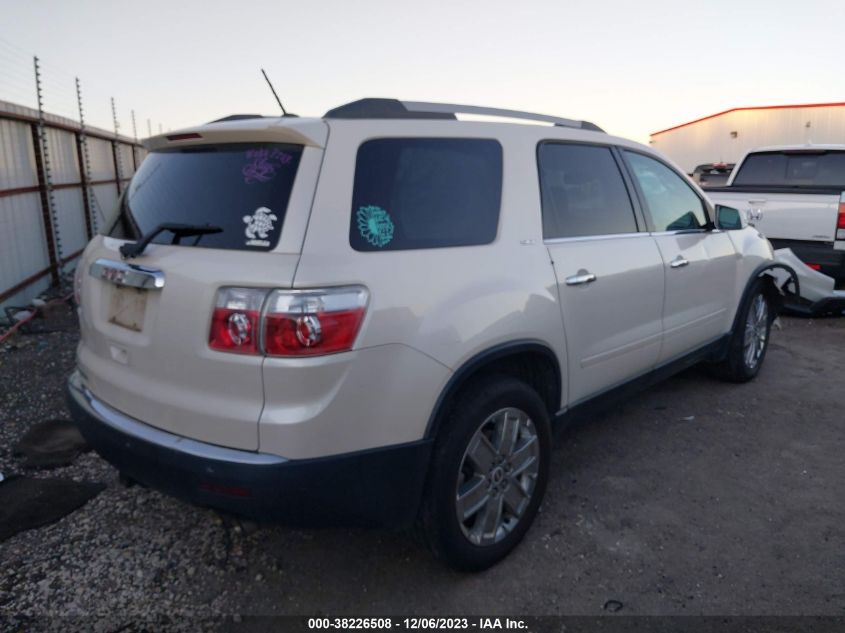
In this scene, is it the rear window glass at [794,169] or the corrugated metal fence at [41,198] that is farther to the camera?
the rear window glass at [794,169]

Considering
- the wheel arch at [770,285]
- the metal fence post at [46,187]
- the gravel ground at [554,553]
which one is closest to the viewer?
the gravel ground at [554,553]

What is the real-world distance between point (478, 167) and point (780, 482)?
2.48 metres

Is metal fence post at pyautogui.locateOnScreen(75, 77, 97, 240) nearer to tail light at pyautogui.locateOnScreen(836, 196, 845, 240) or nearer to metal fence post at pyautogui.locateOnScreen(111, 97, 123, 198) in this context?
metal fence post at pyautogui.locateOnScreen(111, 97, 123, 198)

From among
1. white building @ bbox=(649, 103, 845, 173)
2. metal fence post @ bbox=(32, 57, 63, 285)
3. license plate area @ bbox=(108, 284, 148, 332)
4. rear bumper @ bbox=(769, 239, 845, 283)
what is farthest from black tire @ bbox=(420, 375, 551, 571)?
white building @ bbox=(649, 103, 845, 173)

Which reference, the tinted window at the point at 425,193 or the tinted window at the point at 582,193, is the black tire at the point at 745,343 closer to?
the tinted window at the point at 582,193

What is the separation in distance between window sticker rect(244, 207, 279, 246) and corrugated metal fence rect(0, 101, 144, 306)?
400cm

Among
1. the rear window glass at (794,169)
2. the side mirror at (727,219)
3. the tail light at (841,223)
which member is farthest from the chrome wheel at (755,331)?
the rear window glass at (794,169)

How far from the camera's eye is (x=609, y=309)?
11.0 feet

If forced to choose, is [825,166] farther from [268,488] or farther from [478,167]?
[268,488]

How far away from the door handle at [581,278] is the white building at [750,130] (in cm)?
2224

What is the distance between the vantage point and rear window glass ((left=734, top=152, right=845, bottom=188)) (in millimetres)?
7664

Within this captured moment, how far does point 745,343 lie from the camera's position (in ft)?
16.5

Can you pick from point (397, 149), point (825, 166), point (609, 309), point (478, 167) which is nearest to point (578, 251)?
point (609, 309)

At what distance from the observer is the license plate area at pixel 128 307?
245 cm
